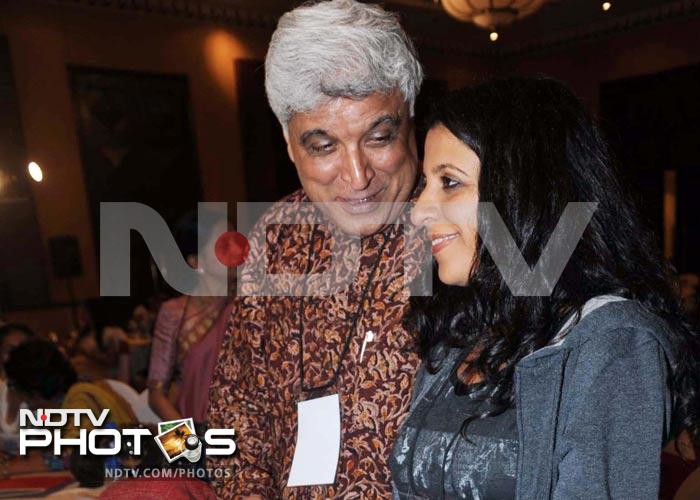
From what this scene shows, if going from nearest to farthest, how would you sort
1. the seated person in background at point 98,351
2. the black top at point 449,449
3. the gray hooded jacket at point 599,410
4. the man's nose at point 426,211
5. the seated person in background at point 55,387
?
the gray hooded jacket at point 599,410
the black top at point 449,449
the man's nose at point 426,211
the seated person in background at point 55,387
the seated person in background at point 98,351

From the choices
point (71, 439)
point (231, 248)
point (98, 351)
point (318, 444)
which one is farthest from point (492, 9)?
point (318, 444)

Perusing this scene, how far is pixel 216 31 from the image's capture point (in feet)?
19.1

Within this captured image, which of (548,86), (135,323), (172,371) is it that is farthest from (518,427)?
(135,323)

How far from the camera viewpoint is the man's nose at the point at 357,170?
1103 mm

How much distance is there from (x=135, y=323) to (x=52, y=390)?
81.8 inches

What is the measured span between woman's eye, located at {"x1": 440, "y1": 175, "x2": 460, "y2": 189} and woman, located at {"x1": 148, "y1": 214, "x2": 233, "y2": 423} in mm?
1483

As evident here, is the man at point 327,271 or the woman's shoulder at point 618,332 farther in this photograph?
the man at point 327,271

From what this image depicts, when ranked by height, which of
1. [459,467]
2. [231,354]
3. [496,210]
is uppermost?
[496,210]

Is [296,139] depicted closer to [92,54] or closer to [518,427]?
[518,427]

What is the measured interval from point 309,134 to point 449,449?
602 mm

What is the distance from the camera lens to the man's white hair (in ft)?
3.54

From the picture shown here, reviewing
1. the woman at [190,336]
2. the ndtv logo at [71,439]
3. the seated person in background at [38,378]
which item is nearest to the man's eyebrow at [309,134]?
the ndtv logo at [71,439]

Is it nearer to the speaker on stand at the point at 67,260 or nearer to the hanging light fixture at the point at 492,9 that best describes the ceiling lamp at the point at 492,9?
the hanging light fixture at the point at 492,9

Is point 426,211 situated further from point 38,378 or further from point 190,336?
point 38,378
